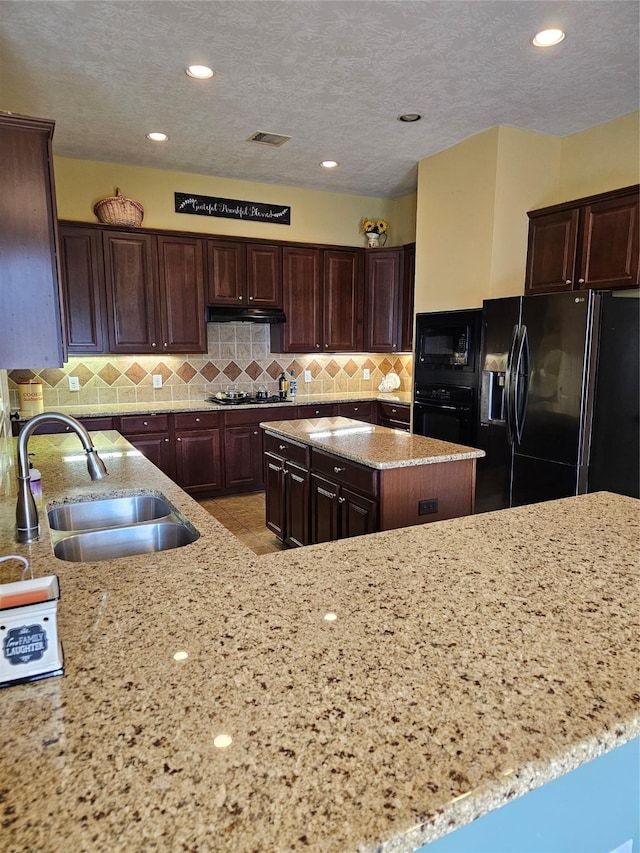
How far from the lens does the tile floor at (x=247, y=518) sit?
383cm

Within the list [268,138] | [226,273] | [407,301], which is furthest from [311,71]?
[407,301]

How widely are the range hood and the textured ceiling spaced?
51.1 inches

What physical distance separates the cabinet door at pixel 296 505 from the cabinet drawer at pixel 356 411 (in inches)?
81.1

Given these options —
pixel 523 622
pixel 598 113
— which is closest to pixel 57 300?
pixel 523 622

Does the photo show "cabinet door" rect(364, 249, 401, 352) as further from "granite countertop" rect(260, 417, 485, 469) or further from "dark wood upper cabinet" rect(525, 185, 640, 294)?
"granite countertop" rect(260, 417, 485, 469)

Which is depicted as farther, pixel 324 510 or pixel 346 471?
pixel 324 510

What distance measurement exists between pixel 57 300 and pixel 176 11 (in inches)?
63.2

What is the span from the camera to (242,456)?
197 inches

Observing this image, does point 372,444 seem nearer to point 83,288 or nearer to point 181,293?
point 181,293

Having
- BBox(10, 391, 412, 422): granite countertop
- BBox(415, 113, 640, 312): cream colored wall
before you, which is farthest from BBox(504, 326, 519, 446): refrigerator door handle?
BBox(10, 391, 412, 422): granite countertop

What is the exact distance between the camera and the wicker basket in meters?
4.44

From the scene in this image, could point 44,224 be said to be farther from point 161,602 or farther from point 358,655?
point 358,655

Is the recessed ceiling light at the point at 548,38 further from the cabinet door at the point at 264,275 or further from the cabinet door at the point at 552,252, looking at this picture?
Answer: the cabinet door at the point at 264,275

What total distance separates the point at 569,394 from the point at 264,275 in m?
3.11
